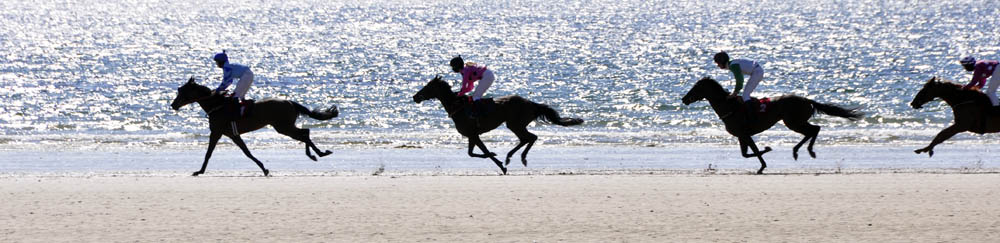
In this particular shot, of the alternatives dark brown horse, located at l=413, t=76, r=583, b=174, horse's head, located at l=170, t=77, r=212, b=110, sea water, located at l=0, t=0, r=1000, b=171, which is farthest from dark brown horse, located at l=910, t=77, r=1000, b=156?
horse's head, located at l=170, t=77, r=212, b=110

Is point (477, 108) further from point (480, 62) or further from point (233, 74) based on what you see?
point (480, 62)

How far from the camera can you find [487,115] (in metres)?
17.2

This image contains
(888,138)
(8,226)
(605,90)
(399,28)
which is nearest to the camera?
(8,226)

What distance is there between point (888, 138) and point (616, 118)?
28.5 feet

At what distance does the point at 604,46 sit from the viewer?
71000mm

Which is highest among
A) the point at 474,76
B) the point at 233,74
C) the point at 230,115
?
the point at 233,74

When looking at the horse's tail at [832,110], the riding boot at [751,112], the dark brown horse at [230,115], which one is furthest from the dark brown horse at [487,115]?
the horse's tail at [832,110]

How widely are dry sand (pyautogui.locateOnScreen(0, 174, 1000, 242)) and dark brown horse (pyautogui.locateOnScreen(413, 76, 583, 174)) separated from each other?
66.9 inches

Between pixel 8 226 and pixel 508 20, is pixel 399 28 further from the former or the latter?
pixel 8 226

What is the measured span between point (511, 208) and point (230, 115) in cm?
559

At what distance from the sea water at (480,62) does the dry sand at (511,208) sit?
306cm

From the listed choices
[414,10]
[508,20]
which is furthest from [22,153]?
[414,10]

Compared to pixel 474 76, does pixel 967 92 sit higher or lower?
lower

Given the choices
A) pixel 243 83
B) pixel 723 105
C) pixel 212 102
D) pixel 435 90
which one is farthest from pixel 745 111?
pixel 212 102
